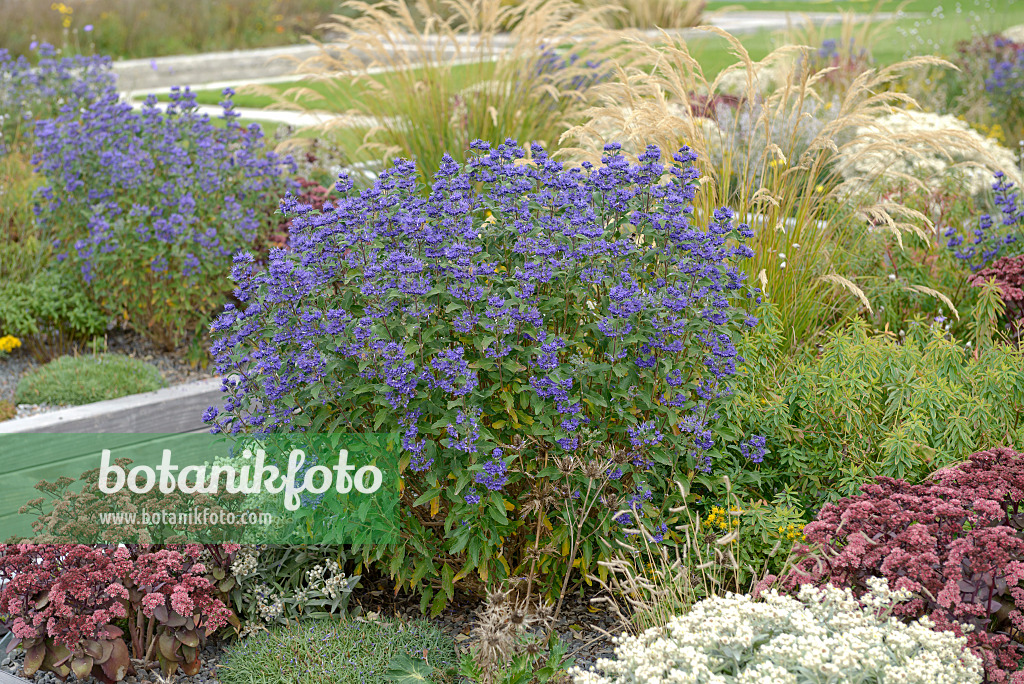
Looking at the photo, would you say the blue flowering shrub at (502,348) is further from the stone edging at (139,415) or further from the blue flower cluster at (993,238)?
Answer: the blue flower cluster at (993,238)

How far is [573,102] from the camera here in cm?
711

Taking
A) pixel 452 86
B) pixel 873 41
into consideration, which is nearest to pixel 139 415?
pixel 452 86

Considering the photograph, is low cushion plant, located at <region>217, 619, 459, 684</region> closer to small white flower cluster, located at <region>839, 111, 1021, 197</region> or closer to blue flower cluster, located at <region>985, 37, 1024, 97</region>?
small white flower cluster, located at <region>839, 111, 1021, 197</region>

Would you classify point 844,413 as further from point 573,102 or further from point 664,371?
point 573,102

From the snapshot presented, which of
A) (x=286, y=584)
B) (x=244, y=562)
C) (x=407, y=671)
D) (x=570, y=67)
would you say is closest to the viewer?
(x=407, y=671)

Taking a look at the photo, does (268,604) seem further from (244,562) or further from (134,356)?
(134,356)

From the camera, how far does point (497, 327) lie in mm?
2979

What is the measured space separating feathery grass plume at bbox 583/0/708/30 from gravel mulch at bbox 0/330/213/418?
1053 centimetres

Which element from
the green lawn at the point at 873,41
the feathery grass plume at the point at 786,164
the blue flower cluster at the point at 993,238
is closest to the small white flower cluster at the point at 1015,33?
the green lawn at the point at 873,41

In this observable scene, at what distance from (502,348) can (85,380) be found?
278 centimetres

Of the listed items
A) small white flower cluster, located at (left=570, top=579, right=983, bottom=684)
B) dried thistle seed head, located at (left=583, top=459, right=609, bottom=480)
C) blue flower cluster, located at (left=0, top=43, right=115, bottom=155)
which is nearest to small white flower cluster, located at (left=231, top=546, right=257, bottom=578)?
dried thistle seed head, located at (left=583, top=459, right=609, bottom=480)

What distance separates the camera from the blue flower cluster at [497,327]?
9.84 feet

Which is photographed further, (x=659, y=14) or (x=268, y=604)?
(x=659, y=14)

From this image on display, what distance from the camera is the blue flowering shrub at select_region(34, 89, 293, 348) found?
16.2 ft
